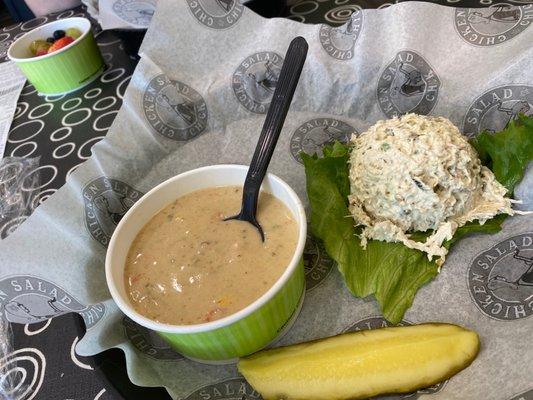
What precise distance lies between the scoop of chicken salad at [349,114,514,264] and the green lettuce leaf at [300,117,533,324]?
0.03 meters

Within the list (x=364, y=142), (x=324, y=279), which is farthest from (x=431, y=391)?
(x=364, y=142)

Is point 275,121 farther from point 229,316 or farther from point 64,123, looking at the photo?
point 64,123

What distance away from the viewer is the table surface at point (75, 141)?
112 cm

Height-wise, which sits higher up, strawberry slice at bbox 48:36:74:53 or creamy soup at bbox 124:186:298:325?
strawberry slice at bbox 48:36:74:53

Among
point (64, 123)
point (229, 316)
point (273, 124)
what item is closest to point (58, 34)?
point (64, 123)

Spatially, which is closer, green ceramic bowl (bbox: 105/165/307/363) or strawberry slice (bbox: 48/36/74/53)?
green ceramic bowl (bbox: 105/165/307/363)

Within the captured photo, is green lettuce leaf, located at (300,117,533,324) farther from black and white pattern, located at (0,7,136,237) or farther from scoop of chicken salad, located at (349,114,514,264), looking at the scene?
black and white pattern, located at (0,7,136,237)

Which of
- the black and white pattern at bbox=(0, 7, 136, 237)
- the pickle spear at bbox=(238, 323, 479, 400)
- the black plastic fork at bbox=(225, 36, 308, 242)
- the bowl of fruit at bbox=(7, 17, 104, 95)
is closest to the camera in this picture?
the pickle spear at bbox=(238, 323, 479, 400)

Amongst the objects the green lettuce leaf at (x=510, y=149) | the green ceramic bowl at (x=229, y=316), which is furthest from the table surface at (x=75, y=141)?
the green lettuce leaf at (x=510, y=149)

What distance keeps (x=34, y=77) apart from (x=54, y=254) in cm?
128

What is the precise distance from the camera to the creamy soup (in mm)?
1059

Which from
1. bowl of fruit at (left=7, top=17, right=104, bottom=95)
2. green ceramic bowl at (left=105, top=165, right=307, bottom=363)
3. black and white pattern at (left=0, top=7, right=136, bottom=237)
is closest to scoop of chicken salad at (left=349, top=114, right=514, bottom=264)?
green ceramic bowl at (left=105, top=165, right=307, bottom=363)

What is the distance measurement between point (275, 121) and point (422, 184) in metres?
0.43

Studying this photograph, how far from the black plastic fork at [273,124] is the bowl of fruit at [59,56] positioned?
1.26 meters
